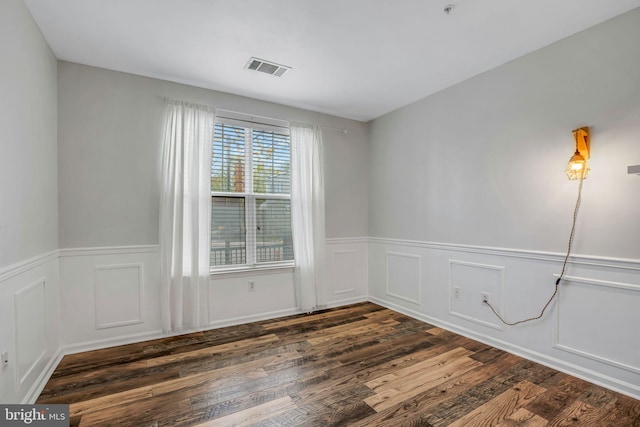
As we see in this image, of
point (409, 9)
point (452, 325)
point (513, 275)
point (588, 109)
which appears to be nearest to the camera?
point (409, 9)

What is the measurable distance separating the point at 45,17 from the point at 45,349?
2490 mm

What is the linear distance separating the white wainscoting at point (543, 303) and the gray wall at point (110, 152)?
3150 millimetres

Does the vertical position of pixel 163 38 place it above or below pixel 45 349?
above

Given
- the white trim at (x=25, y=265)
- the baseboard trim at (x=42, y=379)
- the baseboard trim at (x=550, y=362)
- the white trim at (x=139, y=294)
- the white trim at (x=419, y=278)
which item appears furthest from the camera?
the white trim at (x=419, y=278)

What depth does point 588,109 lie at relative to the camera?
2340mm

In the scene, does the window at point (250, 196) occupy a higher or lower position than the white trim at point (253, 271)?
higher

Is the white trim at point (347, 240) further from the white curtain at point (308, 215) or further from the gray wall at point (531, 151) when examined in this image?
the gray wall at point (531, 151)

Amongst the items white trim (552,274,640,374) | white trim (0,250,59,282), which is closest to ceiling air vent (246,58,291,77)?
white trim (0,250,59,282)

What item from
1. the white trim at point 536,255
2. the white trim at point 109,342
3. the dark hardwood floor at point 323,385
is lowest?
the dark hardwood floor at point 323,385

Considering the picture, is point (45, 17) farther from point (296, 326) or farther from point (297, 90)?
point (296, 326)

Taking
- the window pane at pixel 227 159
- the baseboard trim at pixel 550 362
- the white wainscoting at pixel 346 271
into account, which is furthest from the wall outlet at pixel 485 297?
the window pane at pixel 227 159

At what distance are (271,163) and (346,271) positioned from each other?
73.3 inches

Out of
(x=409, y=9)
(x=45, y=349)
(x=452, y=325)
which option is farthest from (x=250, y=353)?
(x=409, y=9)

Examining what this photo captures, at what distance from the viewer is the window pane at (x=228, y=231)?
3504 mm
